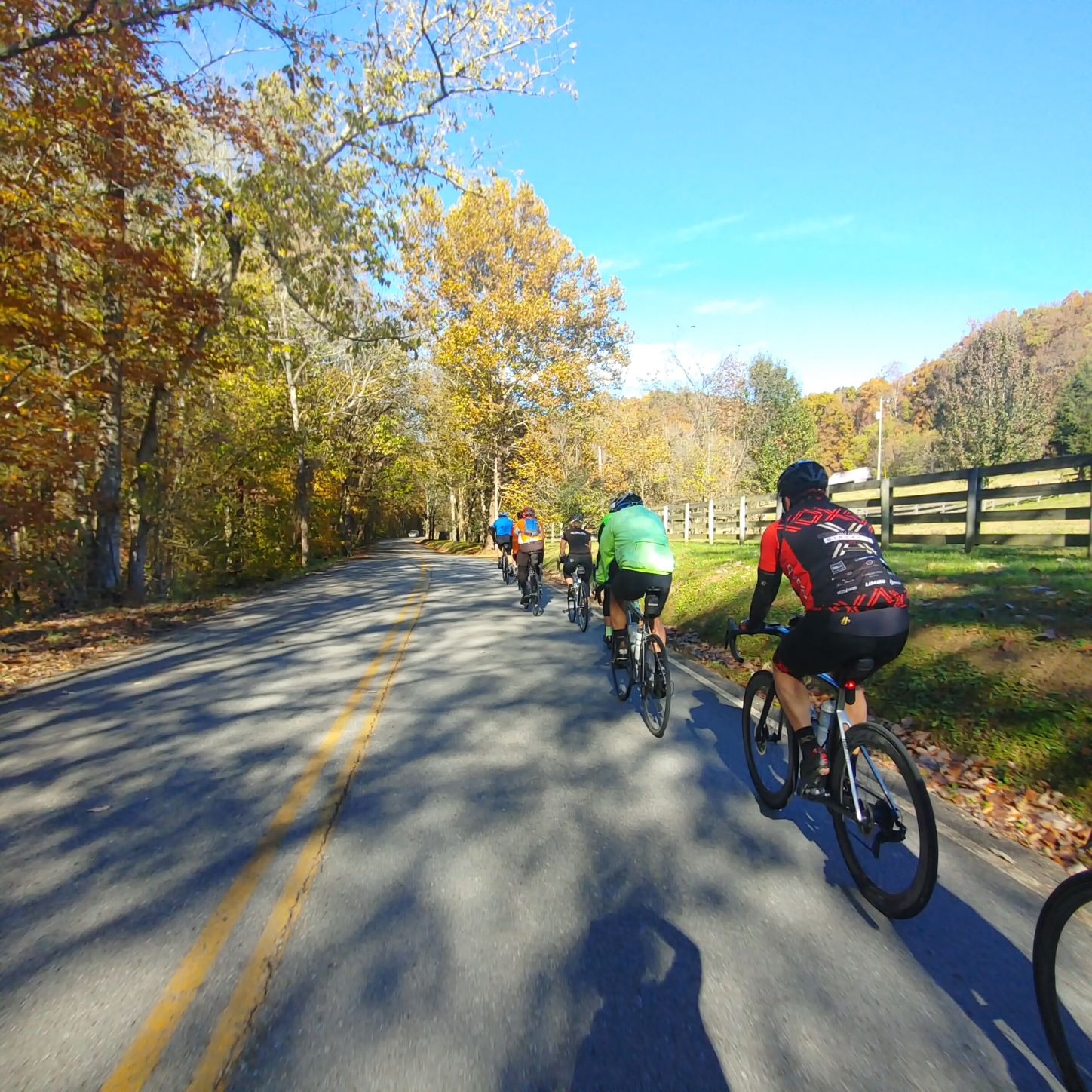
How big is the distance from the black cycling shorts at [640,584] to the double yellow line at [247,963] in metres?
2.75

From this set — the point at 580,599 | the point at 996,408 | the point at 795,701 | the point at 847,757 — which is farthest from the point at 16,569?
the point at 996,408

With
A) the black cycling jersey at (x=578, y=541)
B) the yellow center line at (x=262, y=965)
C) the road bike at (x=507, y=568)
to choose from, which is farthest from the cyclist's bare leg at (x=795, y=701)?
the road bike at (x=507, y=568)

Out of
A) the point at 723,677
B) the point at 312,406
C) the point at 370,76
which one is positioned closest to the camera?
the point at 723,677

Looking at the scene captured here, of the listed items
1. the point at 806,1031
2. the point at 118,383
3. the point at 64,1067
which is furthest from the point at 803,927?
the point at 118,383

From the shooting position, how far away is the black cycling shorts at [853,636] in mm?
3297

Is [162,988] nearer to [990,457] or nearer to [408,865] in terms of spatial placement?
[408,865]

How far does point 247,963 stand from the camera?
2797mm

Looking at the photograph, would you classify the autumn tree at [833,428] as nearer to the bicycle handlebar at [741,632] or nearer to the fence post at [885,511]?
the fence post at [885,511]

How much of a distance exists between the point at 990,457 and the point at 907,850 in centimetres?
3875

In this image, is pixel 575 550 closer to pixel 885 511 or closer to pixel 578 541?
pixel 578 541

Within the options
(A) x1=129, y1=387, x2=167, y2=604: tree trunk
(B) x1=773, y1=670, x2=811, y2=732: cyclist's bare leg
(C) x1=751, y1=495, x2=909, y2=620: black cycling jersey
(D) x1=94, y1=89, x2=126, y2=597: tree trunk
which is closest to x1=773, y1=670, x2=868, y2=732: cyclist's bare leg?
(B) x1=773, y1=670, x2=811, y2=732: cyclist's bare leg

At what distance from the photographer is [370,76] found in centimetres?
1137

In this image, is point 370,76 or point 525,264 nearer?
point 370,76

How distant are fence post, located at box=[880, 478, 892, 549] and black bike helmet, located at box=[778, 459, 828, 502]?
10511 mm
